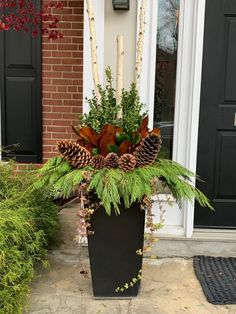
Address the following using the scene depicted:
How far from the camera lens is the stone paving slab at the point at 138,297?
2754 millimetres

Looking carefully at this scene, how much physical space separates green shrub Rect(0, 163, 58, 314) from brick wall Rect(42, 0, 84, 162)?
1326mm

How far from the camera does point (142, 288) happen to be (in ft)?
9.89

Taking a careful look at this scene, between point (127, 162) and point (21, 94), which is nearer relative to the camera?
point (127, 162)

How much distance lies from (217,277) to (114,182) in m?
1.16

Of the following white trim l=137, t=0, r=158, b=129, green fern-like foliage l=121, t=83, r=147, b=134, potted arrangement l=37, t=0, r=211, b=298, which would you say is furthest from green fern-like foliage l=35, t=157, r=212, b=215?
white trim l=137, t=0, r=158, b=129

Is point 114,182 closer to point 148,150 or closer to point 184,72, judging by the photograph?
point 148,150

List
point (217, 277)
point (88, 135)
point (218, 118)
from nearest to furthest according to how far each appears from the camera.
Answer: point (88, 135)
point (217, 277)
point (218, 118)

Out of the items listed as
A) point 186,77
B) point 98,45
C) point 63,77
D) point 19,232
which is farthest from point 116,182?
point 63,77

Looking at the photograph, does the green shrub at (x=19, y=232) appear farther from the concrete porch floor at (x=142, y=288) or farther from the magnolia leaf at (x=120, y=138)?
the magnolia leaf at (x=120, y=138)

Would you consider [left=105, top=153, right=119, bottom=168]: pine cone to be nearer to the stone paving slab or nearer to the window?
the stone paving slab

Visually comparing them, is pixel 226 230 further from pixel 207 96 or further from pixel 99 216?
pixel 99 216

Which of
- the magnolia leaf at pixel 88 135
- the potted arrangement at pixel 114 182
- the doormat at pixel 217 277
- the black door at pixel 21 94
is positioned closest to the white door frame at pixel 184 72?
the doormat at pixel 217 277

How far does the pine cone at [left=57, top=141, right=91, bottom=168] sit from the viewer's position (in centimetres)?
268

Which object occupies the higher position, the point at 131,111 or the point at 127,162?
the point at 131,111
